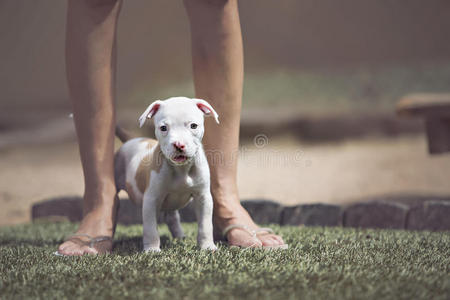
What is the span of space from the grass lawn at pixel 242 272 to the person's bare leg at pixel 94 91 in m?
0.17

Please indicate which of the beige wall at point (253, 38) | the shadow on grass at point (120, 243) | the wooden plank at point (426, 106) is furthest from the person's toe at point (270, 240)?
the beige wall at point (253, 38)

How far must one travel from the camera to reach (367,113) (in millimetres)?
5570

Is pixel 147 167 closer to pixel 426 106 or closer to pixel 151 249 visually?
pixel 151 249

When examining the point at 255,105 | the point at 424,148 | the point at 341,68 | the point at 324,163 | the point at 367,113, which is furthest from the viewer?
the point at 341,68

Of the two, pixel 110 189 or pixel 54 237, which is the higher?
pixel 110 189

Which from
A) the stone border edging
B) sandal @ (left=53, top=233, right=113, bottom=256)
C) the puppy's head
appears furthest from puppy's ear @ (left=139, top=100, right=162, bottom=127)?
the stone border edging

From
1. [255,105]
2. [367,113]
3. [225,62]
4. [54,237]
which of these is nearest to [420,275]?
[225,62]

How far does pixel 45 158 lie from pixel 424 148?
3.25 metres

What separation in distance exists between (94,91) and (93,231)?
38 centimetres

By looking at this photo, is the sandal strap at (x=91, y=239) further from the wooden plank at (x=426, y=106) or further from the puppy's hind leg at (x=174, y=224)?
the wooden plank at (x=426, y=106)

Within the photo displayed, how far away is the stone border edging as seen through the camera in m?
1.70

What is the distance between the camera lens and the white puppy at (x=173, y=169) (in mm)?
1117

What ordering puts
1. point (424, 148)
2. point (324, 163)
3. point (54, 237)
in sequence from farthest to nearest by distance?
point (424, 148) < point (324, 163) < point (54, 237)

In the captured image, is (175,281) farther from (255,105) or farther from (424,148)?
(255,105)
